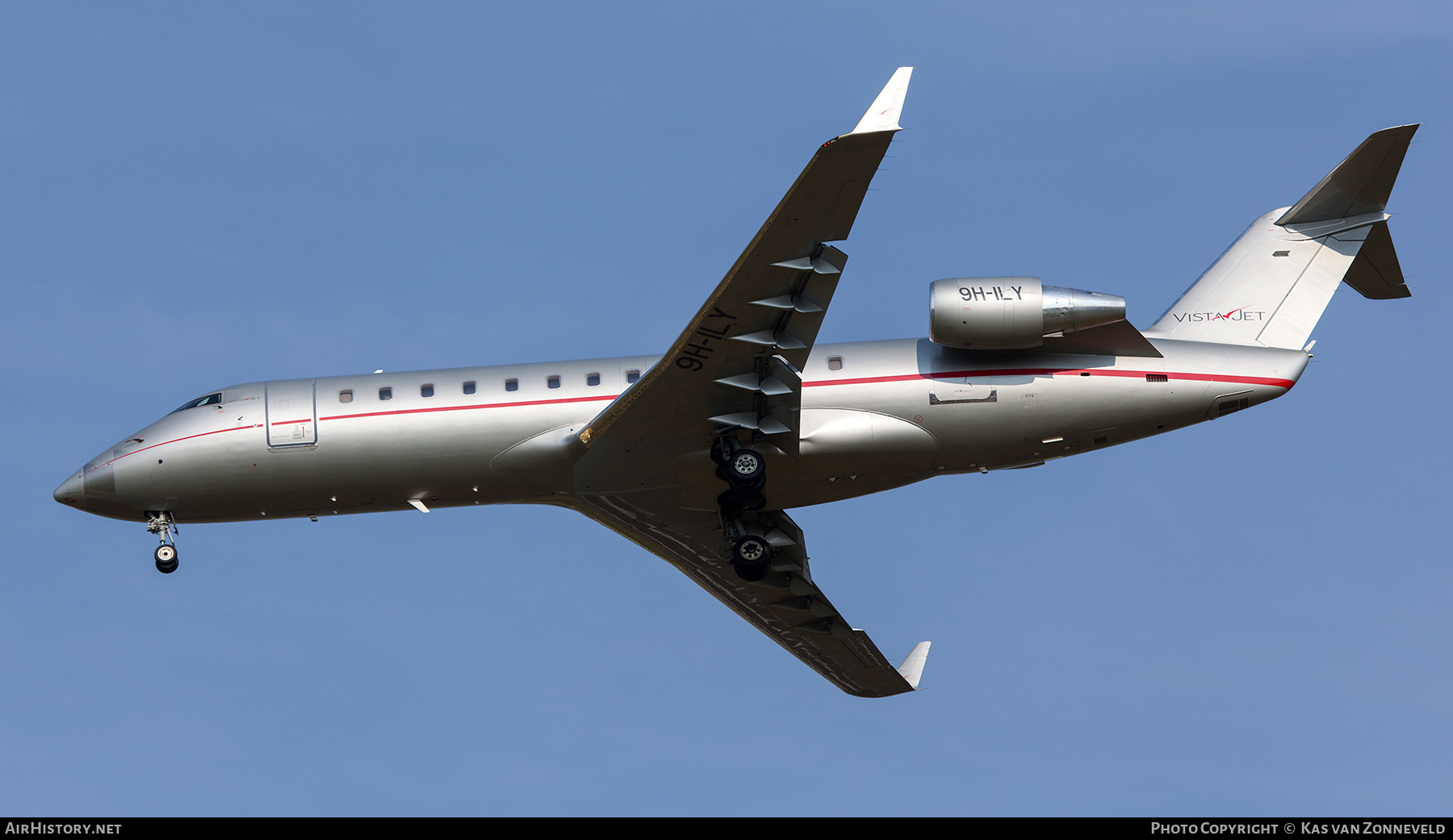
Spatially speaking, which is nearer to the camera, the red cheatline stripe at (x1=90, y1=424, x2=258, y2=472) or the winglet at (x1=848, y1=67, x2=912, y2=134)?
the winglet at (x1=848, y1=67, x2=912, y2=134)

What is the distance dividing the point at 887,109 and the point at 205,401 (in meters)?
15.1

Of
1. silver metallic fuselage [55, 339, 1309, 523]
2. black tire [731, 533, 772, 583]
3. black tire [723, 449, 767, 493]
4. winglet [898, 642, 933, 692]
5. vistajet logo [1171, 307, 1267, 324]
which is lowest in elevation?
winglet [898, 642, 933, 692]

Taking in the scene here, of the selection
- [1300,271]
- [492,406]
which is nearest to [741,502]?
[492,406]

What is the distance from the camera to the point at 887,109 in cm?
2308

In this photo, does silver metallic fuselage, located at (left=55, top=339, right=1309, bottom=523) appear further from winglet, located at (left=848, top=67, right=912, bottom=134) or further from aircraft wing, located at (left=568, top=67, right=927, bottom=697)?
winglet, located at (left=848, top=67, right=912, bottom=134)

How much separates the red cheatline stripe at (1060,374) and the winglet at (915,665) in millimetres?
9080

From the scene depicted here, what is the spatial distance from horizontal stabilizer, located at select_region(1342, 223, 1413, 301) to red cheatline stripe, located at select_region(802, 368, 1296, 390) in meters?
4.01

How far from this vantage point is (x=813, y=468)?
28391mm

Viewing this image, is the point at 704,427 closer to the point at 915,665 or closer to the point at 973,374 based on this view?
the point at 973,374

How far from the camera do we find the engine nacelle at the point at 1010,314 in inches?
1094

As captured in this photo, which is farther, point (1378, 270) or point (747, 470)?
point (1378, 270)

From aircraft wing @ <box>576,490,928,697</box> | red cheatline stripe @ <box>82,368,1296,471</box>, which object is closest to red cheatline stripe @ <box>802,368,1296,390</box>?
Answer: red cheatline stripe @ <box>82,368,1296,471</box>

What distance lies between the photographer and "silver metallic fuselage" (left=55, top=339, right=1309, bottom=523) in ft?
92.3

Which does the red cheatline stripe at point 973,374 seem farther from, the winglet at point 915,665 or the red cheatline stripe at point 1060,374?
the winglet at point 915,665
